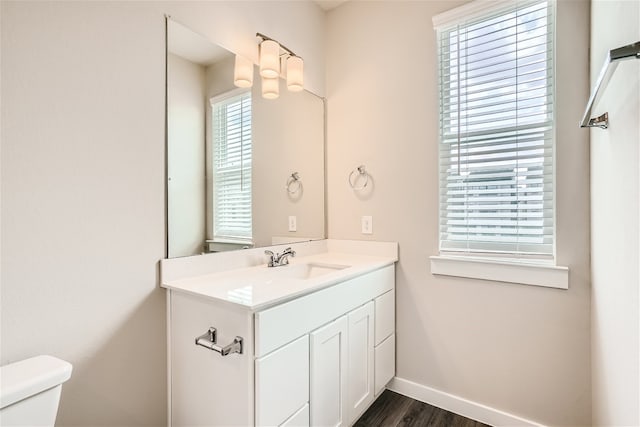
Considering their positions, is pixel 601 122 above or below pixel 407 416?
above

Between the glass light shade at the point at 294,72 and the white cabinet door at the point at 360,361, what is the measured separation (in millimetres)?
1394

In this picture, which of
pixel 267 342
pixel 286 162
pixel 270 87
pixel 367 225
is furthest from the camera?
pixel 367 225

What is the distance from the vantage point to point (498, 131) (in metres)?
1.72

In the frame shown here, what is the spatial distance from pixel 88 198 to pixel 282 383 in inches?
38.5

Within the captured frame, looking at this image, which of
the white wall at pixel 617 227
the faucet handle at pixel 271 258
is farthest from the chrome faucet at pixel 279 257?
the white wall at pixel 617 227

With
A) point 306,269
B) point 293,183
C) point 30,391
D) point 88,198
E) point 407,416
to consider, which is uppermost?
point 293,183

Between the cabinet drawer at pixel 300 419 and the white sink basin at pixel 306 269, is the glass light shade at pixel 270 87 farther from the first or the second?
the cabinet drawer at pixel 300 419

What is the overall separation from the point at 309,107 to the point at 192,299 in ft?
4.97

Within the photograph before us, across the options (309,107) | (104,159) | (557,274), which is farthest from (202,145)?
(557,274)

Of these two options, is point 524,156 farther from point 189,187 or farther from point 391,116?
point 189,187

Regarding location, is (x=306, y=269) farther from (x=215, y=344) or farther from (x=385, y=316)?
(x=215, y=344)

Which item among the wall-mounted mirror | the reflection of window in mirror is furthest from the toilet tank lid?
the reflection of window in mirror

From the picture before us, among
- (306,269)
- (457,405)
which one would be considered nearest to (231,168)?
(306,269)

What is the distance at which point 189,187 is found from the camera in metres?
1.48
